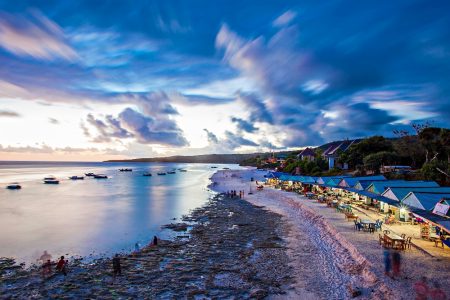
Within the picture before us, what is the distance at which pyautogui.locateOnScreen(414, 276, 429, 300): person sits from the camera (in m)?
10.7

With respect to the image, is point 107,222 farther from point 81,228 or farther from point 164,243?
point 164,243

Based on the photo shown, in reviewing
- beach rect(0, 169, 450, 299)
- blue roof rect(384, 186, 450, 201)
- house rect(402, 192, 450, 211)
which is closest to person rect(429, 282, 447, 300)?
beach rect(0, 169, 450, 299)

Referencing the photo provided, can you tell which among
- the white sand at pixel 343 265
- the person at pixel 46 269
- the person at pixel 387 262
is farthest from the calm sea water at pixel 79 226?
the person at pixel 387 262

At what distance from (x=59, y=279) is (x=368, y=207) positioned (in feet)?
79.4

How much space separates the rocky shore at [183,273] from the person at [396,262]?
14.3 ft

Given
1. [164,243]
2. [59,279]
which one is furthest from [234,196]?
[59,279]

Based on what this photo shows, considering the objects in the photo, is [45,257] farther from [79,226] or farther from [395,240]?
[395,240]

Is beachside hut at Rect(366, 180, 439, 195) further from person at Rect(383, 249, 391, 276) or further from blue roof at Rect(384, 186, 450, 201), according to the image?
person at Rect(383, 249, 391, 276)

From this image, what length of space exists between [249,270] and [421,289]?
7.16 metres

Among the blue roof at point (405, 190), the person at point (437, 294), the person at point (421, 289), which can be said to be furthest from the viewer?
the blue roof at point (405, 190)

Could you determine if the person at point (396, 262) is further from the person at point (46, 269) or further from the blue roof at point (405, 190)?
the person at point (46, 269)

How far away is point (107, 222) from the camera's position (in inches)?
1195

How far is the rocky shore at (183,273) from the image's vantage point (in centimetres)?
1268

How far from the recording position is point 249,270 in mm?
14695
